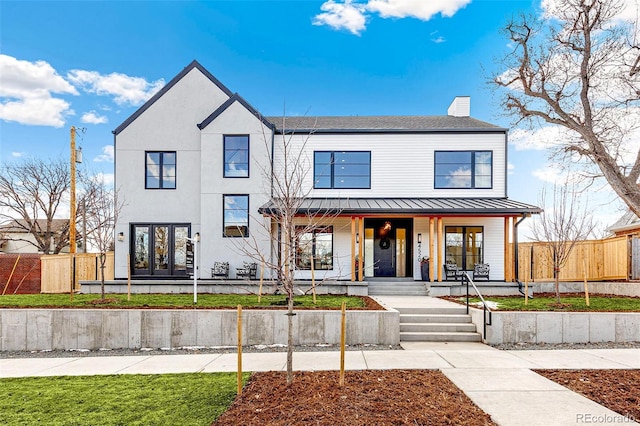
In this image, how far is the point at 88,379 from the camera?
566 centimetres

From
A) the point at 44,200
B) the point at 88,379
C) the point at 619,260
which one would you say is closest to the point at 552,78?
the point at 619,260

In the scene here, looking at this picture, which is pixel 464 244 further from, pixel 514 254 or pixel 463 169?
A: pixel 463 169

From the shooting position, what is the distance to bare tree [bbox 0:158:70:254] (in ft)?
85.1

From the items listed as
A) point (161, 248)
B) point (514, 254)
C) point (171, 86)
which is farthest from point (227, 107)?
point (514, 254)

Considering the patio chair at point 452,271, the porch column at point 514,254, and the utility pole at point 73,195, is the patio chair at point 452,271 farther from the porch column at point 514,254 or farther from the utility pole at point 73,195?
the utility pole at point 73,195

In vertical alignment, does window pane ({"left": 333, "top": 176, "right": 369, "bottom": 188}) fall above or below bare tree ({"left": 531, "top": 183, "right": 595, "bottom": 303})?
above

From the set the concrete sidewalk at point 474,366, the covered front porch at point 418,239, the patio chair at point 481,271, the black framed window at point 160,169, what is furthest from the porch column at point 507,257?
the black framed window at point 160,169

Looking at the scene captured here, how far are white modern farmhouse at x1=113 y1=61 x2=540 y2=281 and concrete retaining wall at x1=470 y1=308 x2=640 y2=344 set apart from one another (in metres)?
6.43

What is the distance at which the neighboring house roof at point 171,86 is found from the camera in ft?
50.3

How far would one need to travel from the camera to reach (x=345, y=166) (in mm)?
15617

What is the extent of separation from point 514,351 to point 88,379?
26.2 ft

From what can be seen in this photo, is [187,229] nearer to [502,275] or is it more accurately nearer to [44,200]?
[502,275]

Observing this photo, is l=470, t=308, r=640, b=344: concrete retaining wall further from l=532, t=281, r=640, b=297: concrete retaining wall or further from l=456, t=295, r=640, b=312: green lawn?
l=532, t=281, r=640, b=297: concrete retaining wall

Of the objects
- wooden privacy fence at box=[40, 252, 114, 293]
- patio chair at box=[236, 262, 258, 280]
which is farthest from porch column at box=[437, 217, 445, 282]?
wooden privacy fence at box=[40, 252, 114, 293]
